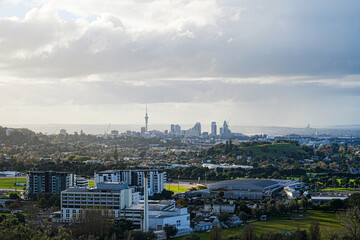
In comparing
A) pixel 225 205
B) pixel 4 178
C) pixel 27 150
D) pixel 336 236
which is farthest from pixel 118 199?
pixel 27 150

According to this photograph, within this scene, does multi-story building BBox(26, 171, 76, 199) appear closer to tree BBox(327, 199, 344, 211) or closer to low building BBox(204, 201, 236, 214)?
low building BBox(204, 201, 236, 214)

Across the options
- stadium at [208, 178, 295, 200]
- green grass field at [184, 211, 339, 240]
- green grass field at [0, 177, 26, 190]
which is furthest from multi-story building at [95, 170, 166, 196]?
green grass field at [184, 211, 339, 240]

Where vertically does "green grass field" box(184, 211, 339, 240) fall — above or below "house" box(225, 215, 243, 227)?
below

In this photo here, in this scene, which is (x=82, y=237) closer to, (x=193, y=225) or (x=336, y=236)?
(x=193, y=225)

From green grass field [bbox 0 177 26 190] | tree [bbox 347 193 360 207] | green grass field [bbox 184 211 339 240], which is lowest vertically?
green grass field [bbox 184 211 339 240]

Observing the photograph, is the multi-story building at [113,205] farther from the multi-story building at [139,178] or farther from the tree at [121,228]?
the multi-story building at [139,178]

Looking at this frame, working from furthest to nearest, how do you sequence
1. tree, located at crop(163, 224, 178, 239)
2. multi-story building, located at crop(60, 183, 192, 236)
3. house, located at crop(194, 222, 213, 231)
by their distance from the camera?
1. multi-story building, located at crop(60, 183, 192, 236)
2. house, located at crop(194, 222, 213, 231)
3. tree, located at crop(163, 224, 178, 239)
